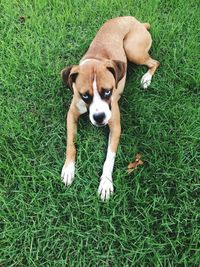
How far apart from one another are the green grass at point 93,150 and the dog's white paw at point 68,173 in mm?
56

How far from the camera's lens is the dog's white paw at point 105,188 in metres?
3.17

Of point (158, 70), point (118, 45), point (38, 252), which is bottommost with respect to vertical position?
point (38, 252)

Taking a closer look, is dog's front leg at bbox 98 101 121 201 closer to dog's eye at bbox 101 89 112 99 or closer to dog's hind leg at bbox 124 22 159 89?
→ dog's eye at bbox 101 89 112 99

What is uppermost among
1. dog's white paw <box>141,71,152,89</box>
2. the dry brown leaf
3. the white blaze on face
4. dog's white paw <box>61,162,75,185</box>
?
the white blaze on face

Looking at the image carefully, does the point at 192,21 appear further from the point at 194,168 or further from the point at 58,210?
the point at 58,210

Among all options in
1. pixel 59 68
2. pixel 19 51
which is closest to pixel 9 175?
pixel 59 68

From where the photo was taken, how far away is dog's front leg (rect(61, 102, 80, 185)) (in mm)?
3322

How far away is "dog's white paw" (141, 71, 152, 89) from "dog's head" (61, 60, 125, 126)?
736 mm

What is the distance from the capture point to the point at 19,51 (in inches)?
176

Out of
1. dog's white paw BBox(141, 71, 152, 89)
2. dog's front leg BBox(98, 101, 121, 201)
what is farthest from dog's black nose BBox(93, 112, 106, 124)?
dog's white paw BBox(141, 71, 152, 89)

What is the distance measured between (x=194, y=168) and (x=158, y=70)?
1352 mm

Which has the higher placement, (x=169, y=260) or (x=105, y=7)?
(x=105, y=7)

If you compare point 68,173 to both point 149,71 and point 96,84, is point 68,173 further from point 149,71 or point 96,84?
point 149,71

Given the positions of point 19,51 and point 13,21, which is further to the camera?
point 13,21
